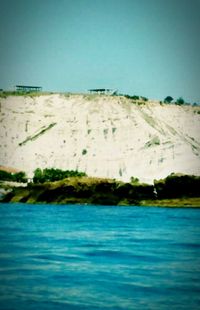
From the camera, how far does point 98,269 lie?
14805 millimetres

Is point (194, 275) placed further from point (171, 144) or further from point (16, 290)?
point (171, 144)

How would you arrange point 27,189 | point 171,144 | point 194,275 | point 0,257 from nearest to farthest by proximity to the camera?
point 194,275
point 0,257
point 27,189
point 171,144


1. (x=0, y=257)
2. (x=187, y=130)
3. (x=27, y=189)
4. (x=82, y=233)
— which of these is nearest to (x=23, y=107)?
(x=187, y=130)

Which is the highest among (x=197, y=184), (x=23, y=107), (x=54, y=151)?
Result: (x=23, y=107)

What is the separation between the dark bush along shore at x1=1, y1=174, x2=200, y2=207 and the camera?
163ft

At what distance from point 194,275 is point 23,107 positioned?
76.1 meters

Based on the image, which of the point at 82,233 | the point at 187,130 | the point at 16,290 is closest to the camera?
the point at 16,290

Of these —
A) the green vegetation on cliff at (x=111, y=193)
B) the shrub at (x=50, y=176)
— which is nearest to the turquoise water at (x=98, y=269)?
the green vegetation on cliff at (x=111, y=193)

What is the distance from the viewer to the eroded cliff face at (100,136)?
75.4 metres

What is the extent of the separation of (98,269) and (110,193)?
1440 inches

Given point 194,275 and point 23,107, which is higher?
point 23,107

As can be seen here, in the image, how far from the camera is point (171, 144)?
76625mm

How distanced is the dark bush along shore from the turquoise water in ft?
78.4

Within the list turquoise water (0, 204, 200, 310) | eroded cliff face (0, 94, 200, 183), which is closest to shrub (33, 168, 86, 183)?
eroded cliff face (0, 94, 200, 183)
